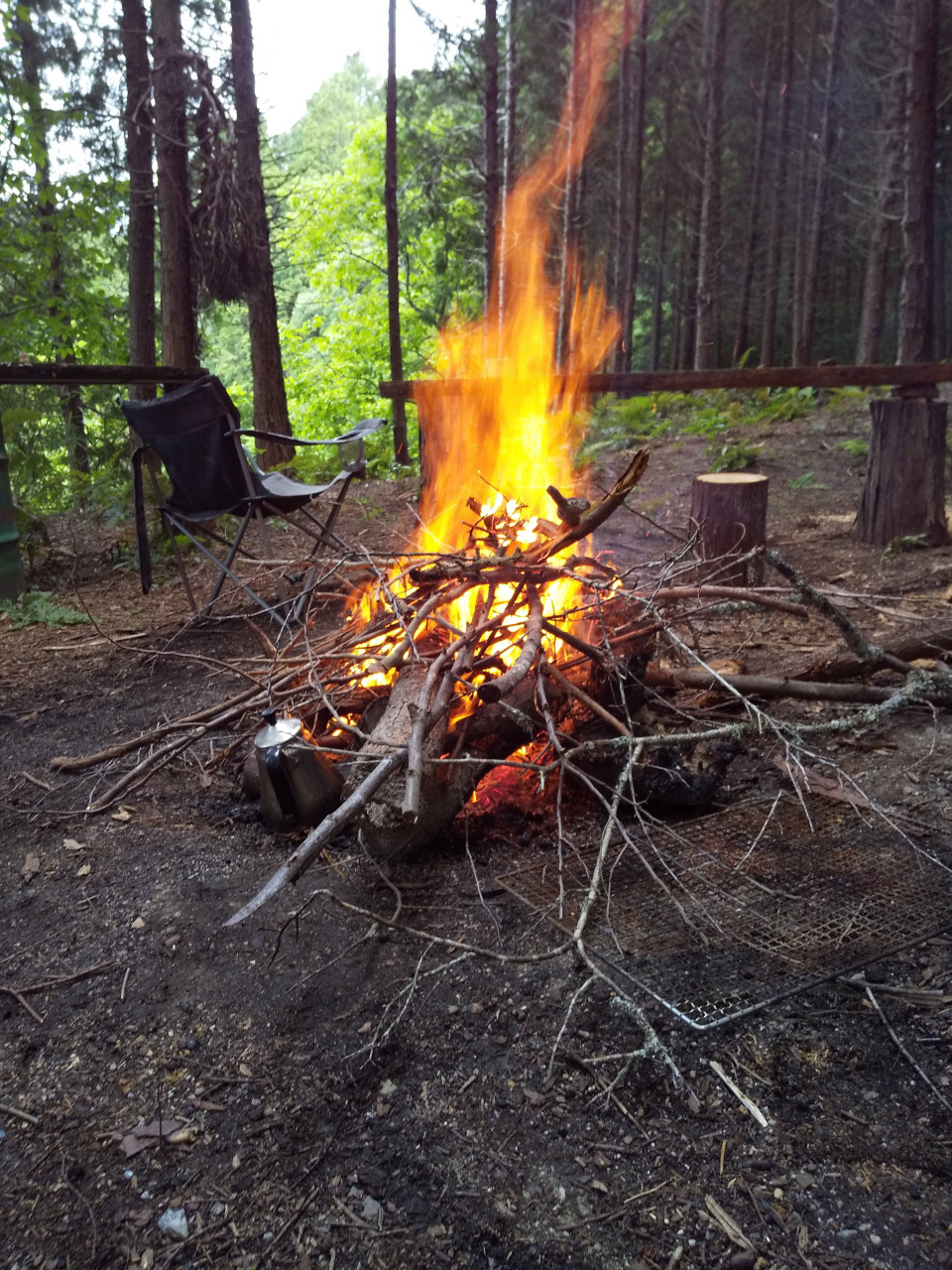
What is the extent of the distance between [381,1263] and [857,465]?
7.64 m

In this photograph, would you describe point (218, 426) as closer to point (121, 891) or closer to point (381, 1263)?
point (121, 891)

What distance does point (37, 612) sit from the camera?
4926 mm

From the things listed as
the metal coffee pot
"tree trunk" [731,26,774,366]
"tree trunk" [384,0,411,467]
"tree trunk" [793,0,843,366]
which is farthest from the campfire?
"tree trunk" [731,26,774,366]

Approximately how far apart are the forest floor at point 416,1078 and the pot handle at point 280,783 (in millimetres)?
147

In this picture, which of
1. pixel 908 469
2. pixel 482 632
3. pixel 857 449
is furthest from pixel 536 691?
pixel 857 449

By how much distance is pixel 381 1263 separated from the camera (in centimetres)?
129

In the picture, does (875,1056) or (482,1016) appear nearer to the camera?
(875,1056)

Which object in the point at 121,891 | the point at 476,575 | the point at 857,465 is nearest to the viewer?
the point at 121,891

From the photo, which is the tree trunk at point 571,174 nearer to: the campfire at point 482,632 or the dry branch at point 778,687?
the campfire at point 482,632

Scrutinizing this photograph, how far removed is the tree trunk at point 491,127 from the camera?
11234 mm

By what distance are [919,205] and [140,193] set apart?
7.81 m

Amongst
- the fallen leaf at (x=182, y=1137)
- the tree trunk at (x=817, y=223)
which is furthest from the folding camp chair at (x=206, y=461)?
the tree trunk at (x=817, y=223)

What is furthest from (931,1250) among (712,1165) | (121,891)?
(121,891)

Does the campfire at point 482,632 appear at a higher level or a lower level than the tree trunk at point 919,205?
lower
